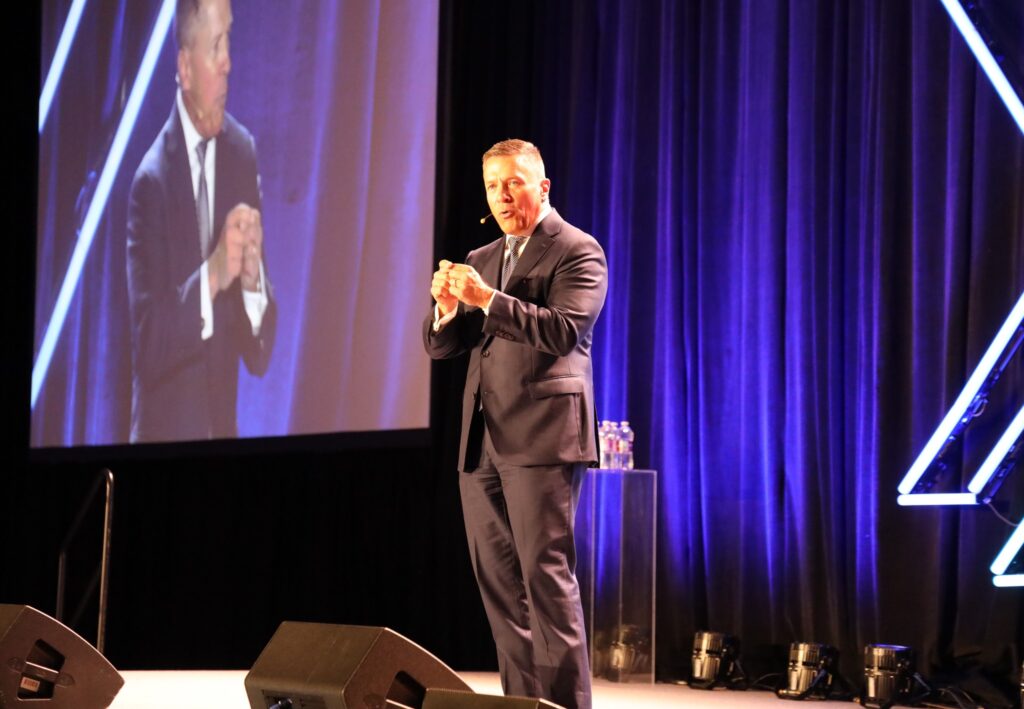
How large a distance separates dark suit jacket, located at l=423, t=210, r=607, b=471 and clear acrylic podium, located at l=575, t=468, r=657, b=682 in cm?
193

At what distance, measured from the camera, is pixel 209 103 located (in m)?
6.00

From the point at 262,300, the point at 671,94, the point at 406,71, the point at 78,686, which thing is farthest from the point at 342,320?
the point at 78,686

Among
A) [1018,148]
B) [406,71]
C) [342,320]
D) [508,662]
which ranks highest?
[406,71]

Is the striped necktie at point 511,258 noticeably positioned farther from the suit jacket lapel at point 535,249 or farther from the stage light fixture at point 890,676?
the stage light fixture at point 890,676

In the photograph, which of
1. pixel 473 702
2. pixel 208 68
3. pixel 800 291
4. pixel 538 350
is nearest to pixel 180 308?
pixel 208 68

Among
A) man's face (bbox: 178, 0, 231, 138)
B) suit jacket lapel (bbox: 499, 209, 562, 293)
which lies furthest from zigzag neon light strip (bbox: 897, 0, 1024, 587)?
man's face (bbox: 178, 0, 231, 138)

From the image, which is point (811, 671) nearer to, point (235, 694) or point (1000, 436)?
point (1000, 436)

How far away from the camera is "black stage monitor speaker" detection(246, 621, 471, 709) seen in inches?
93.5

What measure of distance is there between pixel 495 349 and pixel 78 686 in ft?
4.45

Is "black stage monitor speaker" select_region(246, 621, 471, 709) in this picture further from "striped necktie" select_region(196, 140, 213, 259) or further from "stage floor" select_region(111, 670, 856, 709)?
"striped necktie" select_region(196, 140, 213, 259)

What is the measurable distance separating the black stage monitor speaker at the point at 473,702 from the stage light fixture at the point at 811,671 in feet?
7.75

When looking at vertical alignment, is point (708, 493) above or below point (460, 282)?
below

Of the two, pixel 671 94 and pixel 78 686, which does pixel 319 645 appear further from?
pixel 671 94

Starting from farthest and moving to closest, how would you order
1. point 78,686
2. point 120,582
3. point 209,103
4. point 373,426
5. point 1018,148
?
point 120,582 < point 209,103 < point 373,426 < point 1018,148 < point 78,686
